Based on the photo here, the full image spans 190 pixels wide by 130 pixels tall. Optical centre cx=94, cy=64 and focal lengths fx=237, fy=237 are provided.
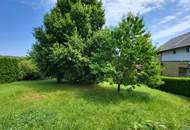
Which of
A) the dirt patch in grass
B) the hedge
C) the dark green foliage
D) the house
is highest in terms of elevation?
the house

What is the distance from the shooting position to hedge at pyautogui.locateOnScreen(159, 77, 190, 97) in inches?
621

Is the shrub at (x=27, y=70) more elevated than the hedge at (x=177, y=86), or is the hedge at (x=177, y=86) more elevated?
the shrub at (x=27, y=70)

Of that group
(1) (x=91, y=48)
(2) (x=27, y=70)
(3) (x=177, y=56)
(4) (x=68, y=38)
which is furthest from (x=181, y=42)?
(4) (x=68, y=38)

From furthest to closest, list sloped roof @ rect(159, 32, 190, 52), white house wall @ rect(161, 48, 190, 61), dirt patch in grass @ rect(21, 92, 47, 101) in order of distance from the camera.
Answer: sloped roof @ rect(159, 32, 190, 52), white house wall @ rect(161, 48, 190, 61), dirt patch in grass @ rect(21, 92, 47, 101)

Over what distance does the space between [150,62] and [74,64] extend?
4744mm

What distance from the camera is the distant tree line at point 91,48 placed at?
1280 cm

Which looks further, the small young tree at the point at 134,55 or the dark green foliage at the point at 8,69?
the dark green foliage at the point at 8,69

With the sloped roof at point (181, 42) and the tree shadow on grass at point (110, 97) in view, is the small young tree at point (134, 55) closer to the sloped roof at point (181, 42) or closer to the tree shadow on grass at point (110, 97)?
the tree shadow on grass at point (110, 97)

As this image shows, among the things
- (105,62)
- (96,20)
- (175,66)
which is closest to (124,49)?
(105,62)

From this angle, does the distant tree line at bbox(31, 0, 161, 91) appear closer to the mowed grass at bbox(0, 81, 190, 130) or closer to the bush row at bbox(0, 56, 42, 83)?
the mowed grass at bbox(0, 81, 190, 130)

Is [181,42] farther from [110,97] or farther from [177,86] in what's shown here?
[110,97]

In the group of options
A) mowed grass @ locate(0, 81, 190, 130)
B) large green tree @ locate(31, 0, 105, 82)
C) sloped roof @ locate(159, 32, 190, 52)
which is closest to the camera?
mowed grass @ locate(0, 81, 190, 130)

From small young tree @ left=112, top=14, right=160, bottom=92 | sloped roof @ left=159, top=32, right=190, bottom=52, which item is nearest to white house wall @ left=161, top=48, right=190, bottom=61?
sloped roof @ left=159, top=32, right=190, bottom=52

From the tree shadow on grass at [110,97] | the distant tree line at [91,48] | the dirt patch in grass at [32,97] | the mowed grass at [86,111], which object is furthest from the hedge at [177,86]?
the dirt patch in grass at [32,97]
